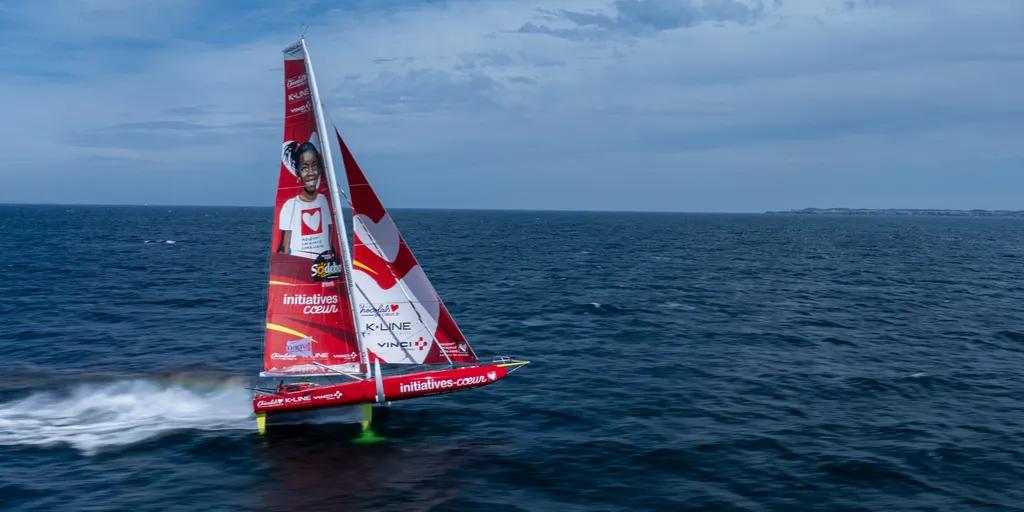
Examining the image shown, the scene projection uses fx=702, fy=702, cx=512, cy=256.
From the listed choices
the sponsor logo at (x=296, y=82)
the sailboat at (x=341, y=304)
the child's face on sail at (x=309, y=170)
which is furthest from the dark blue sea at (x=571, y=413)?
the sponsor logo at (x=296, y=82)

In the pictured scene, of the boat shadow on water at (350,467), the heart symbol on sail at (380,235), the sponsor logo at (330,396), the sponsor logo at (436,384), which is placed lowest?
the boat shadow on water at (350,467)

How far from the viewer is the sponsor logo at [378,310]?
23.8 metres

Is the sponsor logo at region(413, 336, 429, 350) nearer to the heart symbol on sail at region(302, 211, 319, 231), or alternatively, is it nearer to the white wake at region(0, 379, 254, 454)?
the heart symbol on sail at region(302, 211, 319, 231)

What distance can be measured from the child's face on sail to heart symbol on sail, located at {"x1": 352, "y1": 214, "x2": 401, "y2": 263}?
71.9 inches

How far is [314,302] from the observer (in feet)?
76.5

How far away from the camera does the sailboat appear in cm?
2209

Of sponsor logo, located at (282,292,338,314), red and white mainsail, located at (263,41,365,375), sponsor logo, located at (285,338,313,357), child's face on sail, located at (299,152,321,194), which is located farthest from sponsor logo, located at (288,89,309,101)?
sponsor logo, located at (285,338,313,357)

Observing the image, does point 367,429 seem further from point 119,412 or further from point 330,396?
point 119,412

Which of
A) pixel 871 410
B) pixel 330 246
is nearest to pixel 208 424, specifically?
pixel 330 246

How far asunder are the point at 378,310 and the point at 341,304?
124 cm

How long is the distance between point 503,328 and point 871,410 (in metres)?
20.6

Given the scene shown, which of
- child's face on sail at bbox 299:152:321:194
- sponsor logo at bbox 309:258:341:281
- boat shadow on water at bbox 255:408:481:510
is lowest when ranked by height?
boat shadow on water at bbox 255:408:481:510

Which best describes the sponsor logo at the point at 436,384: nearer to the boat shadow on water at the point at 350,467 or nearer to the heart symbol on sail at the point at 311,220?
the boat shadow on water at the point at 350,467

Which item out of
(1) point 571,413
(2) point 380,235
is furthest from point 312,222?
(1) point 571,413
